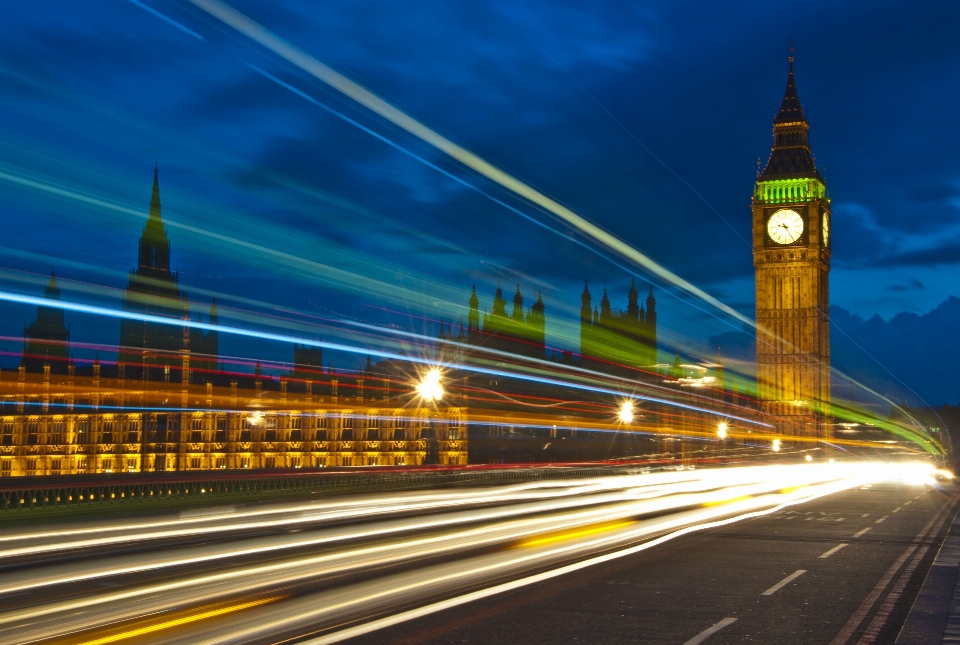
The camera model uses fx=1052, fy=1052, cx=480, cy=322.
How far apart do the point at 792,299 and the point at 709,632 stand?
116545 millimetres

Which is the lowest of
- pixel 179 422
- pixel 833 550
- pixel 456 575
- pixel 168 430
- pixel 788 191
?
pixel 833 550

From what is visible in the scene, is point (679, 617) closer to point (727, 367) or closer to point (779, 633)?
point (779, 633)

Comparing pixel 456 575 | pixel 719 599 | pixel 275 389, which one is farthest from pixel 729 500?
pixel 275 389

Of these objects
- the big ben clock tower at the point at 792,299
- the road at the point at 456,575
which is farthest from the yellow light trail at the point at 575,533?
the big ben clock tower at the point at 792,299

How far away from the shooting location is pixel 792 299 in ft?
400

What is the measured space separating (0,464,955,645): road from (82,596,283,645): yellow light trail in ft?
0.11

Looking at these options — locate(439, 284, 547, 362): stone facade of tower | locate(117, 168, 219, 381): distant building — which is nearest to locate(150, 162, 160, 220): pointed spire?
locate(117, 168, 219, 381): distant building

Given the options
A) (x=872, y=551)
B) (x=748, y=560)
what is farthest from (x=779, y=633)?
(x=872, y=551)

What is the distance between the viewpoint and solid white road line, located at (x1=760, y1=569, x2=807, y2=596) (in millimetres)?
13398

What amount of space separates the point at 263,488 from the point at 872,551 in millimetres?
21629

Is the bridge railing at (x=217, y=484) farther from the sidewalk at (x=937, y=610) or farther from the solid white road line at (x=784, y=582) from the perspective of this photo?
the sidewalk at (x=937, y=610)

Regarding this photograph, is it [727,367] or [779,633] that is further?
[727,367]

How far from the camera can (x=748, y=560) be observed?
16984 mm

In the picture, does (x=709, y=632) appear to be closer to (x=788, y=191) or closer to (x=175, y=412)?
(x=175, y=412)
